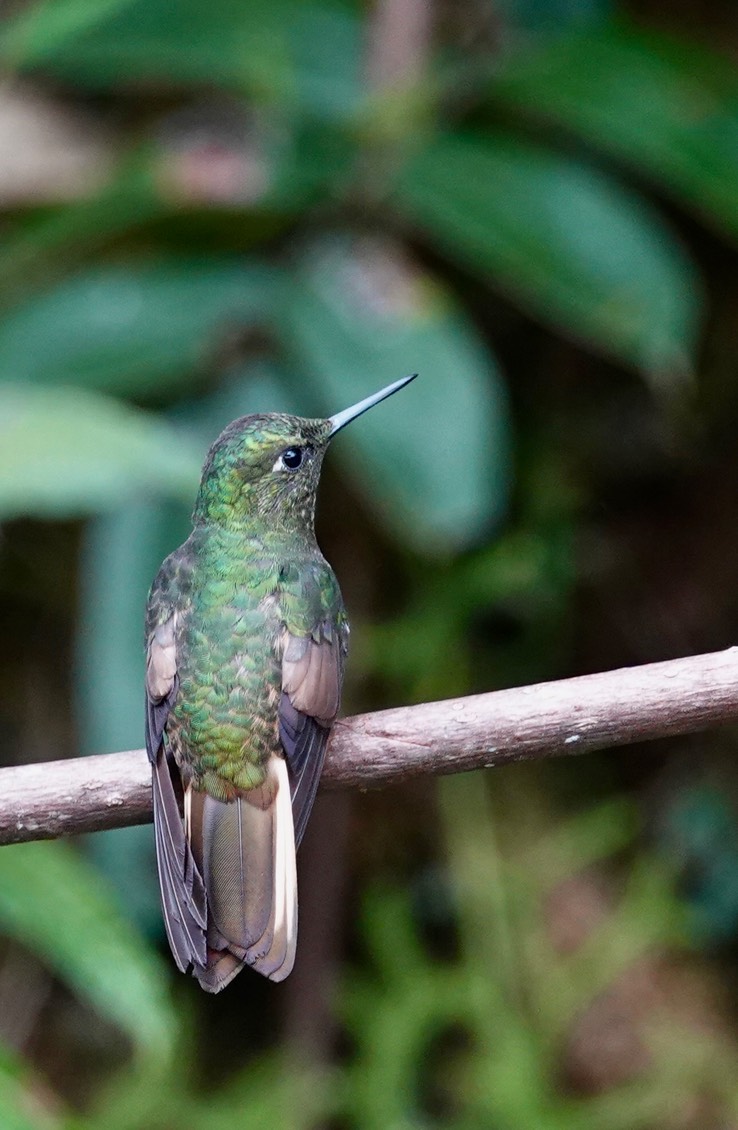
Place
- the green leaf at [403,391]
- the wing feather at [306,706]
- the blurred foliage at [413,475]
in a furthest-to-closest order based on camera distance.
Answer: the blurred foliage at [413,475], the green leaf at [403,391], the wing feather at [306,706]

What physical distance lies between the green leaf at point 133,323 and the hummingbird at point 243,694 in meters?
1.17

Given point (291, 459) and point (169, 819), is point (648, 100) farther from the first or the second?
point (169, 819)

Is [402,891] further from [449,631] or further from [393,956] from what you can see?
[449,631]

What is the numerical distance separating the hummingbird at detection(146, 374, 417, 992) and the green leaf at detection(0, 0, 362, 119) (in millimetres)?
1678

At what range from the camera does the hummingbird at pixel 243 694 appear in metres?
1.69

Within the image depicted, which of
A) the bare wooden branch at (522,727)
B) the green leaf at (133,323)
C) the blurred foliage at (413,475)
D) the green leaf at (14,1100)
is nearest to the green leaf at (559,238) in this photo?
the blurred foliage at (413,475)

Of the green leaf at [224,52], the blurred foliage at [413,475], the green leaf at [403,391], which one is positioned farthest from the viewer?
the green leaf at [224,52]

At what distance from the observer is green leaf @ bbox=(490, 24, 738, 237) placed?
336 cm

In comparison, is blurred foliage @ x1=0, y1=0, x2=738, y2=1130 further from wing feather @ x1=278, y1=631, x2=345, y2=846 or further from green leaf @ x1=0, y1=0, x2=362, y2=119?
wing feather @ x1=278, y1=631, x2=345, y2=846

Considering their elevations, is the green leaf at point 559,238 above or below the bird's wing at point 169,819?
above

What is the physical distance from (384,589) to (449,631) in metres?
0.31

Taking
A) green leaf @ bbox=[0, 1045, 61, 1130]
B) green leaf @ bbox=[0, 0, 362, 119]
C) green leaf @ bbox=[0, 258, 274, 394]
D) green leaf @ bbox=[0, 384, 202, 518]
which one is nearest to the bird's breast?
green leaf @ bbox=[0, 1045, 61, 1130]

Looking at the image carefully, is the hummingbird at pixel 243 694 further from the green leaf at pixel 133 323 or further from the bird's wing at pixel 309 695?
the green leaf at pixel 133 323

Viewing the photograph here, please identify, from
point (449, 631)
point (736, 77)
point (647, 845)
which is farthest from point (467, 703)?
point (647, 845)
